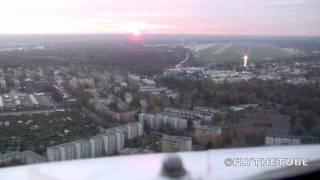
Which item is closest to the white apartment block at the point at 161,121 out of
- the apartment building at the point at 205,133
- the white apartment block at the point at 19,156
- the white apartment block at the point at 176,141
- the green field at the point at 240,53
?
the apartment building at the point at 205,133

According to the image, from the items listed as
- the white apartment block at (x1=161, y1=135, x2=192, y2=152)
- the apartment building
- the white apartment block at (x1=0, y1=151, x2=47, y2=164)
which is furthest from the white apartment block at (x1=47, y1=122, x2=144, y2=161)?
the apartment building

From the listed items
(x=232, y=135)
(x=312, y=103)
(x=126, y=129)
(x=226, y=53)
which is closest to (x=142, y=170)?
(x=232, y=135)

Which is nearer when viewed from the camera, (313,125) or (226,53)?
(313,125)

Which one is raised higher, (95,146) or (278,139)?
(278,139)

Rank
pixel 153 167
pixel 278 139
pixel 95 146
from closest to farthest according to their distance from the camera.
→ pixel 153 167
pixel 278 139
pixel 95 146

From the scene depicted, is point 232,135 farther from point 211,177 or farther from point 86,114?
point 211,177

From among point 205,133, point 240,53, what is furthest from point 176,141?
point 240,53

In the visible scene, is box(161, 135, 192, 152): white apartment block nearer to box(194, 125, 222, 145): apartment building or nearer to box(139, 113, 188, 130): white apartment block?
box(194, 125, 222, 145): apartment building

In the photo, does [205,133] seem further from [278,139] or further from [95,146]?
[95,146]
